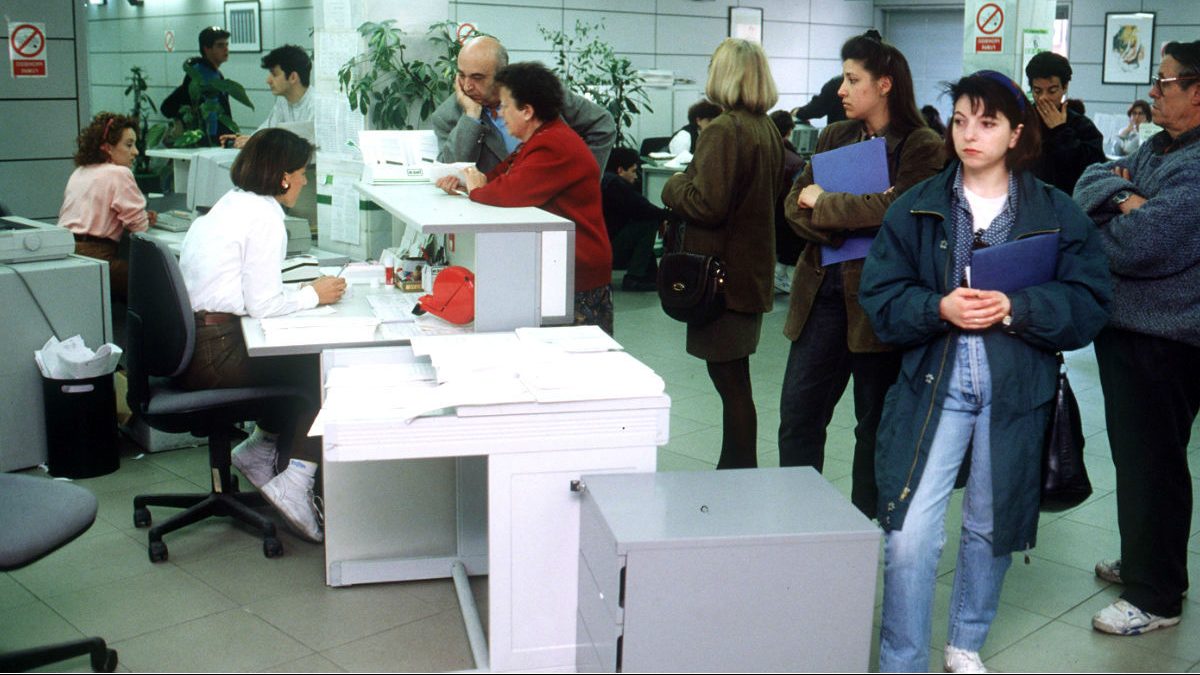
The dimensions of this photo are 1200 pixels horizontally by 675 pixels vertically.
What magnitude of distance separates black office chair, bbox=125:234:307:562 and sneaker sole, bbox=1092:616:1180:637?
225 centimetres

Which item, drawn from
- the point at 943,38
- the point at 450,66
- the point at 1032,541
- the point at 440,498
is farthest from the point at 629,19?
the point at 1032,541

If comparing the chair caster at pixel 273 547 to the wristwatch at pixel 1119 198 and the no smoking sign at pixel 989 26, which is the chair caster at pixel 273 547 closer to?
the wristwatch at pixel 1119 198

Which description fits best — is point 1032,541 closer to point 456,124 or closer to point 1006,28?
point 456,124

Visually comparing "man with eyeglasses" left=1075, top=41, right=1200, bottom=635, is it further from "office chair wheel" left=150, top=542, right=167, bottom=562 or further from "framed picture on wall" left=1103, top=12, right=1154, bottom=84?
"framed picture on wall" left=1103, top=12, right=1154, bottom=84

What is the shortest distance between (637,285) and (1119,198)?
5289 mm

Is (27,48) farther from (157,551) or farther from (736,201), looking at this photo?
(736,201)

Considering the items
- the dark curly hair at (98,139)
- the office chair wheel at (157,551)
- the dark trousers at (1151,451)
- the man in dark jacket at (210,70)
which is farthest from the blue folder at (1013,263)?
the man in dark jacket at (210,70)

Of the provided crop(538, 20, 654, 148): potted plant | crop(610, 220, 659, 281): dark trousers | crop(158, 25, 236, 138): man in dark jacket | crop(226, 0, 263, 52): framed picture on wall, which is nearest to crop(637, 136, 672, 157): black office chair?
crop(538, 20, 654, 148): potted plant

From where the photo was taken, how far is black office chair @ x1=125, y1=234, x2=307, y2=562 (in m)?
3.45

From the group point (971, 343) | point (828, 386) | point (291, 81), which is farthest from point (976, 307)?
point (291, 81)

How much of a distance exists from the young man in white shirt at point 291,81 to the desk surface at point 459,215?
224 cm

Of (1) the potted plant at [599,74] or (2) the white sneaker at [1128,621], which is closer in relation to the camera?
(2) the white sneaker at [1128,621]

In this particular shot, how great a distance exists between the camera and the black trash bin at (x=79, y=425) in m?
4.17

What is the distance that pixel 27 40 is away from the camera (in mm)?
5961
